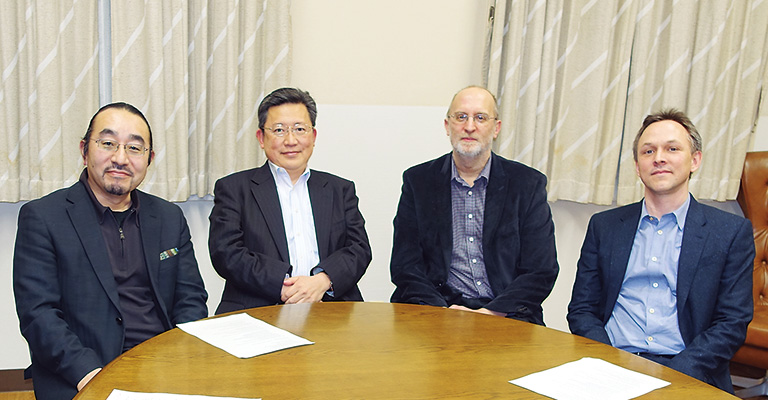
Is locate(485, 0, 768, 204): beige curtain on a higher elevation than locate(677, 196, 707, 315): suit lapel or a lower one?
higher

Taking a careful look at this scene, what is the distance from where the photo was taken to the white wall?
10.2 feet

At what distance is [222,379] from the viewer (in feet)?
4.28

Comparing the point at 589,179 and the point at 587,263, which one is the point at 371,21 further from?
the point at 587,263

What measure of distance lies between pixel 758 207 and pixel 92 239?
3004 millimetres

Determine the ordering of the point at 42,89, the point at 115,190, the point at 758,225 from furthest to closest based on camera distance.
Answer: the point at 758,225, the point at 42,89, the point at 115,190

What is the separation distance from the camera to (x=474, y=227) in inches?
102

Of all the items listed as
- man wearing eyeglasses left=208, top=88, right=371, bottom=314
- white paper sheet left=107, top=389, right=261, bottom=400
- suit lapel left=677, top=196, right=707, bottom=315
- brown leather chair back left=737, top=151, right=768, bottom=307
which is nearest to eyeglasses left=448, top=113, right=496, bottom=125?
man wearing eyeglasses left=208, top=88, right=371, bottom=314

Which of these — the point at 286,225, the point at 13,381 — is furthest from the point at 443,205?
the point at 13,381

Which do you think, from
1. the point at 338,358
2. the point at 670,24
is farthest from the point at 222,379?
the point at 670,24

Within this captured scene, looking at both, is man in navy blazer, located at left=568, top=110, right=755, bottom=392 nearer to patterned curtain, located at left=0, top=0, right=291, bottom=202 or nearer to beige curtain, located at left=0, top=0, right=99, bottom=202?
patterned curtain, located at left=0, top=0, right=291, bottom=202

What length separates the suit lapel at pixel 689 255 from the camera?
2.05 m

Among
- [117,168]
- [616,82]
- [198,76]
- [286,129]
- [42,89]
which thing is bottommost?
[117,168]

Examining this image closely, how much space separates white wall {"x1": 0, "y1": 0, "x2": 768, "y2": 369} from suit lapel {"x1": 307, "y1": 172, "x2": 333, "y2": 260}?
22.9 inches

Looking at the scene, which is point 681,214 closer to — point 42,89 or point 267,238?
point 267,238
